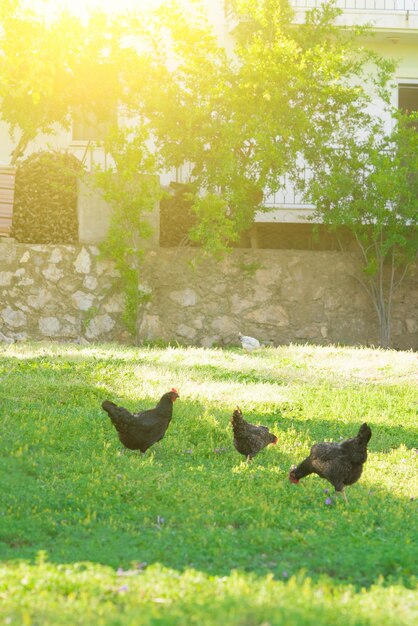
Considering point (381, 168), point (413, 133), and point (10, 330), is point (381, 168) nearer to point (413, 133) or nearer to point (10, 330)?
point (413, 133)

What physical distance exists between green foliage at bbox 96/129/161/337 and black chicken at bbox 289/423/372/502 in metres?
9.73

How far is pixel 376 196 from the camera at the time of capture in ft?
56.6

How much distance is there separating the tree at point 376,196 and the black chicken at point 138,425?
31.0 ft

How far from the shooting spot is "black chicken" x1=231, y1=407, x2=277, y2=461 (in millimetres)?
8219

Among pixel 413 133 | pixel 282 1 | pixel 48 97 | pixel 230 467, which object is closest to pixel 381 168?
pixel 413 133

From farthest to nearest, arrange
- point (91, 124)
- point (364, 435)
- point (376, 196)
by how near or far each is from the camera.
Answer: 1. point (91, 124)
2. point (376, 196)
3. point (364, 435)

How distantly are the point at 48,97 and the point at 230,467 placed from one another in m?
10.9

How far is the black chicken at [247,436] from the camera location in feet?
27.0

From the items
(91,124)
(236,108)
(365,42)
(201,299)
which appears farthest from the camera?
(365,42)

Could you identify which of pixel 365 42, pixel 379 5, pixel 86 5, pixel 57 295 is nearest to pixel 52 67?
pixel 86 5

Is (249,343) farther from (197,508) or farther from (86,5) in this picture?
(197,508)

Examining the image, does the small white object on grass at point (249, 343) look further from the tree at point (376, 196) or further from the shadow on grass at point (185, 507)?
the shadow on grass at point (185, 507)

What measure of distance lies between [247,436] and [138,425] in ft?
2.86

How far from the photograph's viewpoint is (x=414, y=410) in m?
11.4
